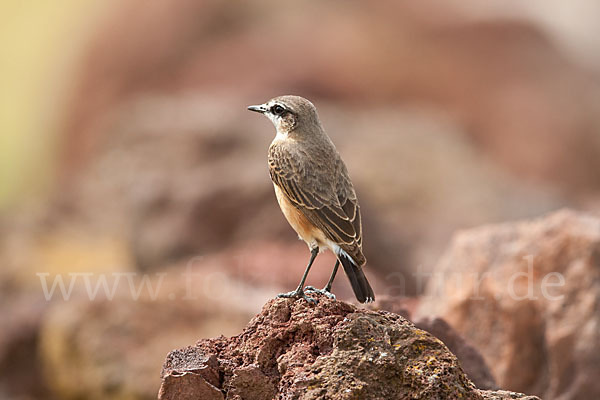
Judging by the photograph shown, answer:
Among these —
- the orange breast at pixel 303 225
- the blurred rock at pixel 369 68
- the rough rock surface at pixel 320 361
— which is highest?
the blurred rock at pixel 369 68

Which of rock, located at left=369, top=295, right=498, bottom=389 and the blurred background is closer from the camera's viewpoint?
rock, located at left=369, top=295, right=498, bottom=389

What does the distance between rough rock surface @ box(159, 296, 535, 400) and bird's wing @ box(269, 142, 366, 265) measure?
36.4 inches

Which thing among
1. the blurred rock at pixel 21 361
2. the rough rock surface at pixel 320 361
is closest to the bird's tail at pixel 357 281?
the rough rock surface at pixel 320 361

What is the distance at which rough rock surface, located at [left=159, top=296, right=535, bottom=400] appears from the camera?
19.7ft

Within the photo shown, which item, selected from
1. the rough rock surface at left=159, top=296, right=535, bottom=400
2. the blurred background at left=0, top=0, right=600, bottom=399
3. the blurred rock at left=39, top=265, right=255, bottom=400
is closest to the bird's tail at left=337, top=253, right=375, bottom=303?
the rough rock surface at left=159, top=296, right=535, bottom=400

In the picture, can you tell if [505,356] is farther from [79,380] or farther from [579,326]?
[79,380]

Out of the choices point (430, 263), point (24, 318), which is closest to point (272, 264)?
point (430, 263)

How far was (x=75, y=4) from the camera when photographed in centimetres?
3650

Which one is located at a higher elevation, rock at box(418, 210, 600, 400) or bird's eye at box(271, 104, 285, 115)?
bird's eye at box(271, 104, 285, 115)

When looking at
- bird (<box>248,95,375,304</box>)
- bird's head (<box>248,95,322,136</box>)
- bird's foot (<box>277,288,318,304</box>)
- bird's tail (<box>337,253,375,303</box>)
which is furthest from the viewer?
bird's head (<box>248,95,322,136</box>)

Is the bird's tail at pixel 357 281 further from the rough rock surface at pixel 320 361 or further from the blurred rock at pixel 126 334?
the blurred rock at pixel 126 334

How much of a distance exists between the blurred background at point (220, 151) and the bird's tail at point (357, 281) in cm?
360

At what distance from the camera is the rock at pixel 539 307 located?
9773 mm

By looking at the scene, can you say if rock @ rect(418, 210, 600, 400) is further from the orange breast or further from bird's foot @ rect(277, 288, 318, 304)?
bird's foot @ rect(277, 288, 318, 304)
